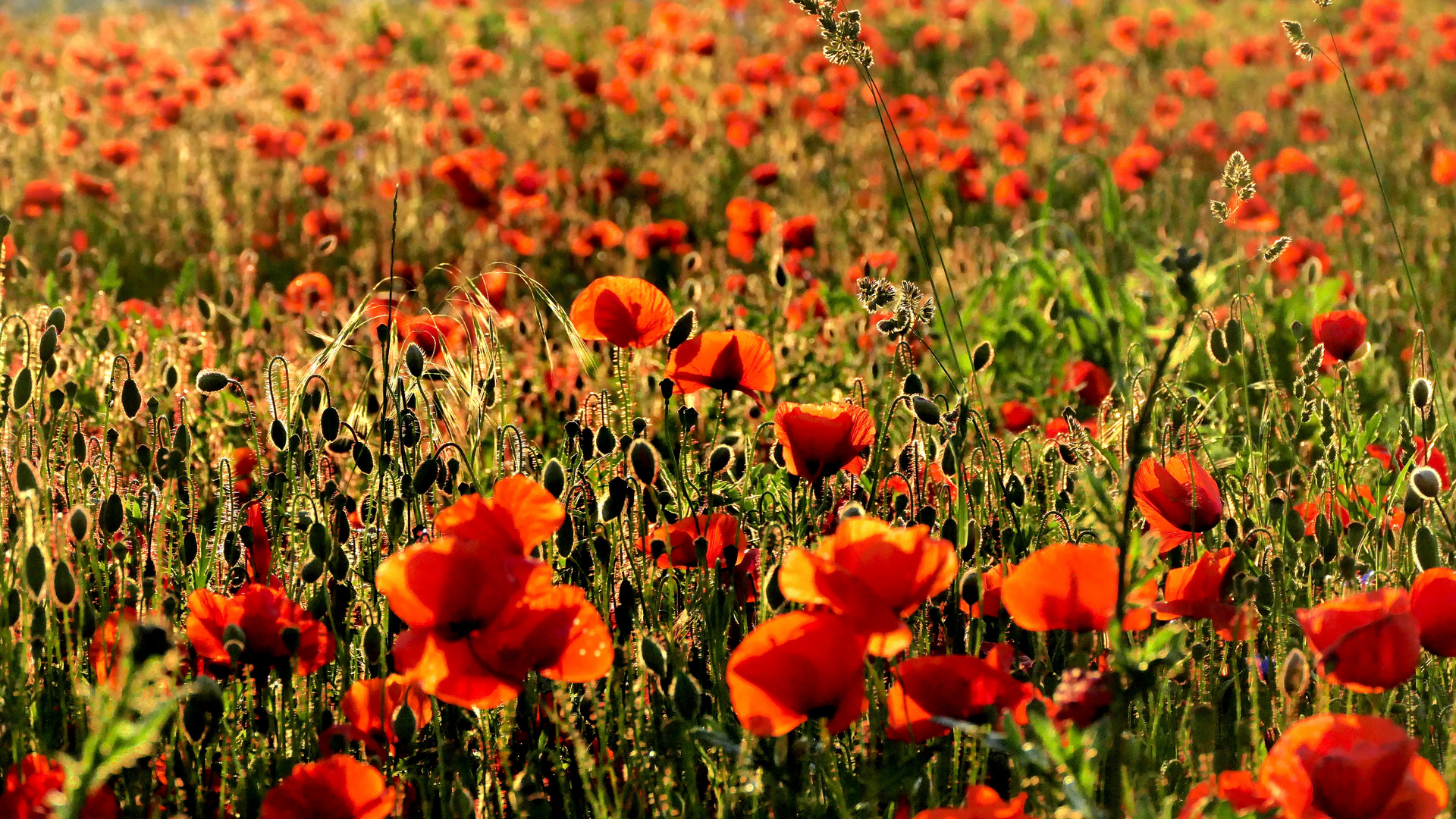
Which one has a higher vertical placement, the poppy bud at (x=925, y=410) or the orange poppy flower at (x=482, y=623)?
the poppy bud at (x=925, y=410)

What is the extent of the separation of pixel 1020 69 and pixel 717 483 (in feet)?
22.6

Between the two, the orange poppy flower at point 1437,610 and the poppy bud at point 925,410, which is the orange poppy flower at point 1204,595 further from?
the poppy bud at point 925,410

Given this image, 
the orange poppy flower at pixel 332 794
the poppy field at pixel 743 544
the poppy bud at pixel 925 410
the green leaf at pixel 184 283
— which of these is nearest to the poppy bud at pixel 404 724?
the poppy field at pixel 743 544

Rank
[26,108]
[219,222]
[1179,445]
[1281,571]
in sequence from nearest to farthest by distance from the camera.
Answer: [1281,571] < [1179,445] < [219,222] < [26,108]

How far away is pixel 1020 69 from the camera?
27.8ft

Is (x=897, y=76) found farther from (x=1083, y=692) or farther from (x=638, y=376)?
(x=1083, y=692)

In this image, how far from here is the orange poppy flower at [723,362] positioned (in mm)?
1762

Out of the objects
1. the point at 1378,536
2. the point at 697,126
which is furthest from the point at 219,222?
the point at 1378,536

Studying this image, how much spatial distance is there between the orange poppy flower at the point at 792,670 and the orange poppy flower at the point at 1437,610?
22.4 inches

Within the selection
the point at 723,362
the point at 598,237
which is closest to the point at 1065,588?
the point at 723,362

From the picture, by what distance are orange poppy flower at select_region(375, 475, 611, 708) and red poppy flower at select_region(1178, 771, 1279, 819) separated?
528 millimetres

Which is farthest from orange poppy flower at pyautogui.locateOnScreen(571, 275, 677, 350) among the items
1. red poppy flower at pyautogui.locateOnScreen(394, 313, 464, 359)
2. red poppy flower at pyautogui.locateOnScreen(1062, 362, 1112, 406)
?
red poppy flower at pyautogui.locateOnScreen(1062, 362, 1112, 406)

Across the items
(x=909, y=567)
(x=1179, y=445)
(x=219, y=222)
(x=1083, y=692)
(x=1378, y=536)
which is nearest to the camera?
(x=1083, y=692)

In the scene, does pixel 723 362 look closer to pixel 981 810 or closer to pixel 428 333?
pixel 428 333
